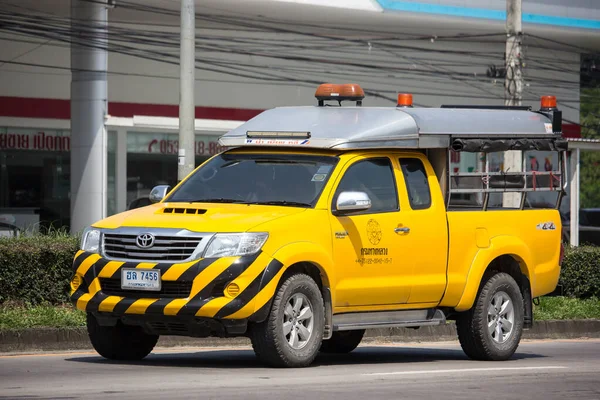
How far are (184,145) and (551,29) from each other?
73.9ft

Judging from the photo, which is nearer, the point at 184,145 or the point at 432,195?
the point at 432,195

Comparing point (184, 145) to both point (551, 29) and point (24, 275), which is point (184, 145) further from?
point (551, 29)

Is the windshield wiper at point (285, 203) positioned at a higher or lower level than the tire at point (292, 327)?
higher

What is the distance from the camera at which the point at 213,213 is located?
10656 mm

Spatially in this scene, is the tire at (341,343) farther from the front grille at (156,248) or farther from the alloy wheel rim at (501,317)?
the front grille at (156,248)

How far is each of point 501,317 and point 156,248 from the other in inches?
157

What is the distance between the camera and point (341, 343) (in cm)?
1340

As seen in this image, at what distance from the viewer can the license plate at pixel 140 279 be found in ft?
33.8

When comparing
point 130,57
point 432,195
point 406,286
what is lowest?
point 406,286

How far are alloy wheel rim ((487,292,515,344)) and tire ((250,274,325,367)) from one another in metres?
2.44

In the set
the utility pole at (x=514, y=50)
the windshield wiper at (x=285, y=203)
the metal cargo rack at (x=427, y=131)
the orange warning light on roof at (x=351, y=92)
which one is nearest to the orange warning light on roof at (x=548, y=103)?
the metal cargo rack at (x=427, y=131)

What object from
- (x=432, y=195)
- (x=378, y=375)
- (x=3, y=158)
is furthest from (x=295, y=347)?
(x=3, y=158)

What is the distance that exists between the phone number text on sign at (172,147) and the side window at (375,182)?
2262 centimetres

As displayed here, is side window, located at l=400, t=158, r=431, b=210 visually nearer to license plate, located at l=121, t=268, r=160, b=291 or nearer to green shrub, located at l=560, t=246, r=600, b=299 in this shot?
license plate, located at l=121, t=268, r=160, b=291
